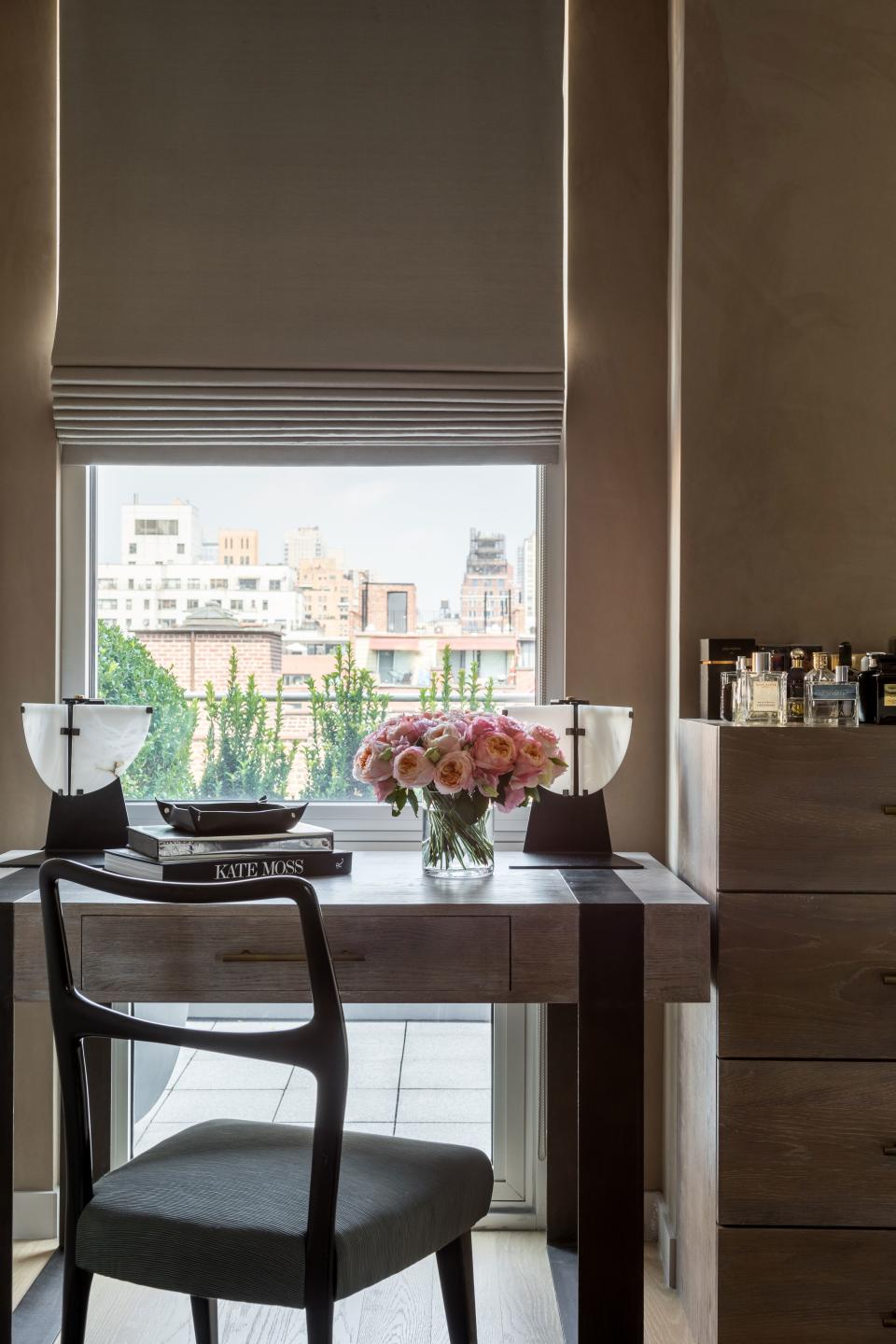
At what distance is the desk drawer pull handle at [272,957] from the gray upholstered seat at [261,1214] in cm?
26

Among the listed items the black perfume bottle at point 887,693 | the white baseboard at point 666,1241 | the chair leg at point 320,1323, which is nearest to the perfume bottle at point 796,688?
the black perfume bottle at point 887,693

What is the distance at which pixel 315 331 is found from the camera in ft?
7.45

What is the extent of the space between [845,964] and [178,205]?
1.97 metres

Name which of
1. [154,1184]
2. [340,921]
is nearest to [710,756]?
[340,921]

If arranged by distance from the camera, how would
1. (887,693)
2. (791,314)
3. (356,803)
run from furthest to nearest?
(356,803) < (791,314) < (887,693)

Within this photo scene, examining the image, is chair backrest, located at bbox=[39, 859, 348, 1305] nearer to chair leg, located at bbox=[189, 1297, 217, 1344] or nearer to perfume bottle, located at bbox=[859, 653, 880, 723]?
chair leg, located at bbox=[189, 1297, 217, 1344]

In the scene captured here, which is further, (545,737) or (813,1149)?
(545,737)

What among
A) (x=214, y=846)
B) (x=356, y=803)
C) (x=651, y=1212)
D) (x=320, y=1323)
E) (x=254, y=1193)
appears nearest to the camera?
(x=320, y=1323)

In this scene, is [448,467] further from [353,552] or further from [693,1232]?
[693,1232]

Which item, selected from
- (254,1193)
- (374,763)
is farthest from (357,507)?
(254,1193)

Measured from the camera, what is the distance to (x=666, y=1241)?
2.10m

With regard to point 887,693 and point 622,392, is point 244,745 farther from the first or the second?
point 887,693

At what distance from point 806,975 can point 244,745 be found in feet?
4.21

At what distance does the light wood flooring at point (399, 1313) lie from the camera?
1.90 meters
